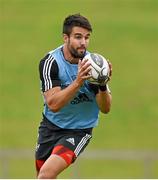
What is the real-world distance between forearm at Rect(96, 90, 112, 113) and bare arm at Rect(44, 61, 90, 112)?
0.53 metres

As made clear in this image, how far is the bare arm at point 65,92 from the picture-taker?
11.0m

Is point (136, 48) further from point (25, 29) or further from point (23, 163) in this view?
point (23, 163)

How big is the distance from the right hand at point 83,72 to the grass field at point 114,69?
12.5m

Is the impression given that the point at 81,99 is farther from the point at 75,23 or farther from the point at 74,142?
the point at 75,23

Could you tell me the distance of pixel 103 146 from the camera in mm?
28766

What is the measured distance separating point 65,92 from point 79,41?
75 centimetres

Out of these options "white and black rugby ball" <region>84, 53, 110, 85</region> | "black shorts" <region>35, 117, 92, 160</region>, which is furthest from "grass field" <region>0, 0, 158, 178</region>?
"white and black rugby ball" <region>84, 53, 110, 85</region>

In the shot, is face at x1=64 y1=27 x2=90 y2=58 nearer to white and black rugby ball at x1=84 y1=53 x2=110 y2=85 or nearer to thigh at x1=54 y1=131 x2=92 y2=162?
white and black rugby ball at x1=84 y1=53 x2=110 y2=85

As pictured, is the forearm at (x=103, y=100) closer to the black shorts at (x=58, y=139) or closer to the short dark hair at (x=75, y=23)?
the black shorts at (x=58, y=139)

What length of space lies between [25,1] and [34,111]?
9689 millimetres

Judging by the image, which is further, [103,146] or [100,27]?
[100,27]

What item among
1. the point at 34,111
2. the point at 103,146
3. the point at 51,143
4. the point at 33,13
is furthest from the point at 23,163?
the point at 33,13

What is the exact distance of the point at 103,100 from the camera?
11.5 m

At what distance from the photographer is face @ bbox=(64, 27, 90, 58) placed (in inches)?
449
